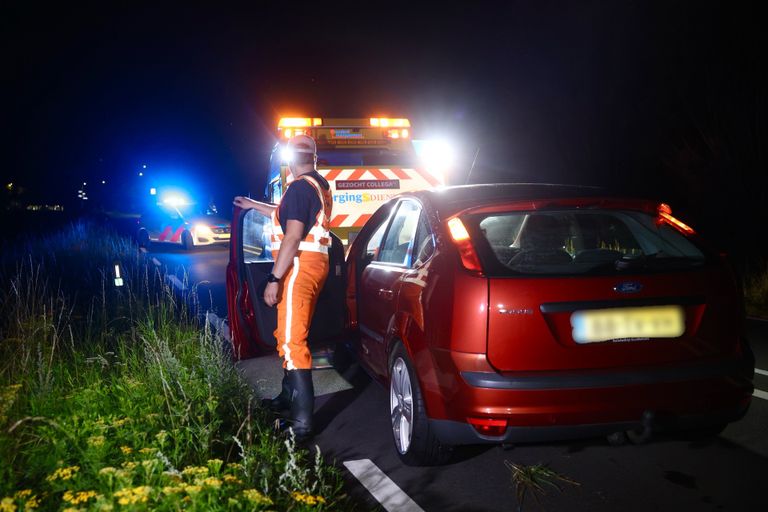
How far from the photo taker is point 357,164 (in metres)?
10.4

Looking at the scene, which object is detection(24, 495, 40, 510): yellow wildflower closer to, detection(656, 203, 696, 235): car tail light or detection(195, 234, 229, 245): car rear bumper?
detection(656, 203, 696, 235): car tail light

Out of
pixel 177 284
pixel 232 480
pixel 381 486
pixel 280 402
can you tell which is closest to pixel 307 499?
pixel 232 480

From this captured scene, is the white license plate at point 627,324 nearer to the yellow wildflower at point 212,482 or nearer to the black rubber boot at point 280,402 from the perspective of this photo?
the yellow wildflower at point 212,482

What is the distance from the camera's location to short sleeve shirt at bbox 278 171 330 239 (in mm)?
4258

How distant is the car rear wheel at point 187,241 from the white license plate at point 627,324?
57.5 feet

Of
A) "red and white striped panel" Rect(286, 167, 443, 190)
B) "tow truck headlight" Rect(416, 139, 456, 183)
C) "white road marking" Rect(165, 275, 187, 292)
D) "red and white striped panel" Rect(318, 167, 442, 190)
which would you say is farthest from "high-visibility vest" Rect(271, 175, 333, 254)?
"white road marking" Rect(165, 275, 187, 292)

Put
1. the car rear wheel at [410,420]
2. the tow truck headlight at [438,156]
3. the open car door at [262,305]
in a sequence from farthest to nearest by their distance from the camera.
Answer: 1. the tow truck headlight at [438,156]
2. the open car door at [262,305]
3. the car rear wheel at [410,420]

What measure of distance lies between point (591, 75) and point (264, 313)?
1469cm

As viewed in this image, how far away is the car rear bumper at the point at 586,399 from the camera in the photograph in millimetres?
3143

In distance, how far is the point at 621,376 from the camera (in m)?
3.18

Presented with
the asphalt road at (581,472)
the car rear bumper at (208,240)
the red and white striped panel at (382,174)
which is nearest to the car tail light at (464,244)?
the asphalt road at (581,472)

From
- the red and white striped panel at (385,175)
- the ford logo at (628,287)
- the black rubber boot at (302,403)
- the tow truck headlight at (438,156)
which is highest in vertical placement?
the tow truck headlight at (438,156)

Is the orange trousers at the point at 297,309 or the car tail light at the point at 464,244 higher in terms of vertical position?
the car tail light at the point at 464,244

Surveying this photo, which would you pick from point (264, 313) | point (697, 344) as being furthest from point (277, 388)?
point (697, 344)
